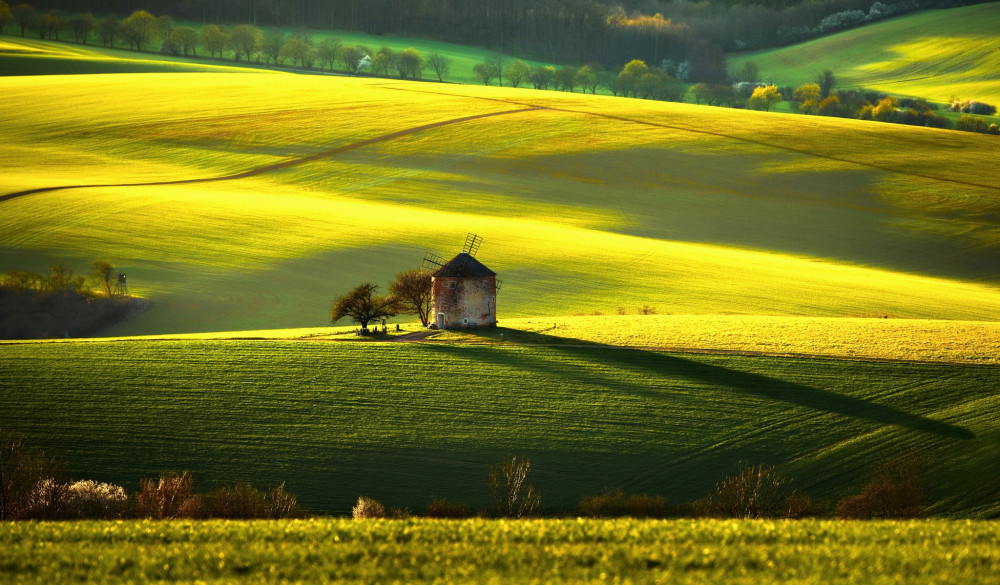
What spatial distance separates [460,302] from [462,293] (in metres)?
0.40

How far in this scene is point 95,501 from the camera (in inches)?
888

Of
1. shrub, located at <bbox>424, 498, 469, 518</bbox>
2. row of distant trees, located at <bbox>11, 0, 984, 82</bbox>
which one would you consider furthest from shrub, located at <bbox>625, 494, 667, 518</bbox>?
row of distant trees, located at <bbox>11, 0, 984, 82</bbox>

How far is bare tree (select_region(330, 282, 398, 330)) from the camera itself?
40.4 meters

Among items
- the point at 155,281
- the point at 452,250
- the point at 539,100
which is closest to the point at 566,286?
the point at 452,250

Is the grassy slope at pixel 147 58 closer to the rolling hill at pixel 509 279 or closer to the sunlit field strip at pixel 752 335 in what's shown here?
the rolling hill at pixel 509 279

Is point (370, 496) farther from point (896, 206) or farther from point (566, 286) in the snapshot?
point (896, 206)

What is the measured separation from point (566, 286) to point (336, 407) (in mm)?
23997

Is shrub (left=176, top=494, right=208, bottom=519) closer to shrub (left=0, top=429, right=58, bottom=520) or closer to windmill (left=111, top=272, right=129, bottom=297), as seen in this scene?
shrub (left=0, top=429, right=58, bottom=520)

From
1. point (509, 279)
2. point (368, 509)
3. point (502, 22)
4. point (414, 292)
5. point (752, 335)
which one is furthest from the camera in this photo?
point (502, 22)

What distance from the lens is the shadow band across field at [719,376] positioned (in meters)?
29.5

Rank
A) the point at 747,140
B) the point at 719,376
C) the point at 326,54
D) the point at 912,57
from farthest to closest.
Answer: the point at 912,57, the point at 326,54, the point at 747,140, the point at 719,376

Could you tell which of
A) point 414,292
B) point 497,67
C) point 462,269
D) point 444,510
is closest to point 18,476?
point 444,510

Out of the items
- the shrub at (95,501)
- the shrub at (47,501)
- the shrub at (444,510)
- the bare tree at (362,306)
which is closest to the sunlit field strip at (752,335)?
the bare tree at (362,306)

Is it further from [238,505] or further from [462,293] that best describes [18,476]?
[462,293]
